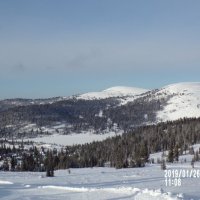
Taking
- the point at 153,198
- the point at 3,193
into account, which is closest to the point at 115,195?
the point at 153,198

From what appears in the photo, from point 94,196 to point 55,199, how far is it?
278cm

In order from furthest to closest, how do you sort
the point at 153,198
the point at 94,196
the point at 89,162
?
1. the point at 89,162
2. the point at 94,196
3. the point at 153,198

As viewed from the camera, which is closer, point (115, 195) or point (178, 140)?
point (115, 195)

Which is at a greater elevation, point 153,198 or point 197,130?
point 197,130

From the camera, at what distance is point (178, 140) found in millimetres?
176125

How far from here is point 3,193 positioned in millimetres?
32906

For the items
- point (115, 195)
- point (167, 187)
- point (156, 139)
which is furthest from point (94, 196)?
point (156, 139)

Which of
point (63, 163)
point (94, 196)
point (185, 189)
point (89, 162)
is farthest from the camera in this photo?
point (89, 162)

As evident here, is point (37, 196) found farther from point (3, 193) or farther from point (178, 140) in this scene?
point (178, 140)

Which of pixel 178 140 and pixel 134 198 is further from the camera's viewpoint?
pixel 178 140

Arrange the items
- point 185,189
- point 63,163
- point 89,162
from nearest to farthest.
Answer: point 185,189
point 63,163
point 89,162

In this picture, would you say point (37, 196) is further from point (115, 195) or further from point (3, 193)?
point (115, 195)

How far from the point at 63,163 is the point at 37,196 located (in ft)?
307

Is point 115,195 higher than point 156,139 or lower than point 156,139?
lower
